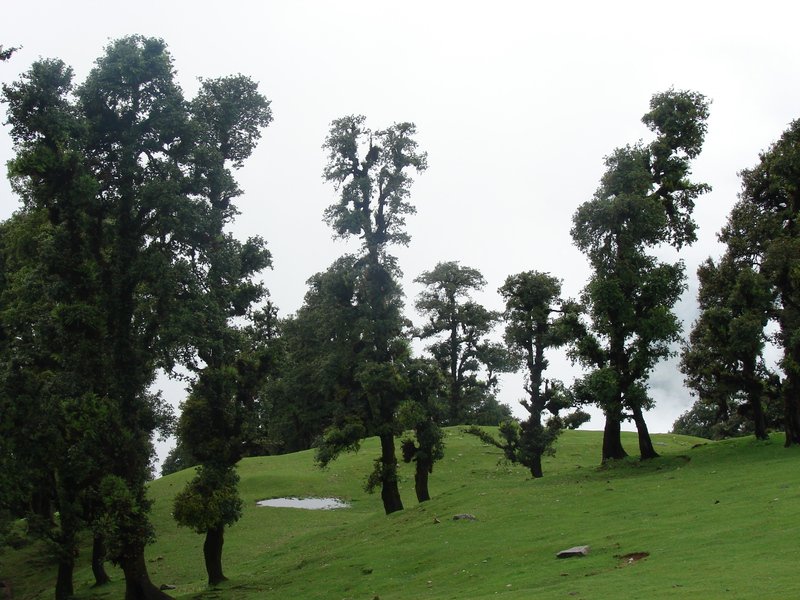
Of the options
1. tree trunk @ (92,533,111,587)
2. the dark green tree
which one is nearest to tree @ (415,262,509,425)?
the dark green tree

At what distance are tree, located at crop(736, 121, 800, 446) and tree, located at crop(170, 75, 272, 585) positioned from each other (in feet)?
94.2

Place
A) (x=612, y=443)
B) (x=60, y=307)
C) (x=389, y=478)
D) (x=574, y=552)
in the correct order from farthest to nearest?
(x=612, y=443) < (x=389, y=478) < (x=60, y=307) < (x=574, y=552)

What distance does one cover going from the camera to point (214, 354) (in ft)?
106

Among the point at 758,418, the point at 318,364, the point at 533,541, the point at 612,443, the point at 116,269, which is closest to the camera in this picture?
the point at 533,541

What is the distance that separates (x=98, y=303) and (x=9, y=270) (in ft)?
54.8

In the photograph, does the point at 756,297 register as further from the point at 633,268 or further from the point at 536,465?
the point at 536,465


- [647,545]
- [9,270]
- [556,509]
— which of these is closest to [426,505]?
[556,509]

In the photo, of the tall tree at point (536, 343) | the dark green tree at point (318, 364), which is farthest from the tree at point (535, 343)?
the dark green tree at point (318, 364)

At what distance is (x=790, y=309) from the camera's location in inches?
1658

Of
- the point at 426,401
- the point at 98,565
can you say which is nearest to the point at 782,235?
the point at 426,401

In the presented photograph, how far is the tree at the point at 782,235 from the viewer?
40.9 m

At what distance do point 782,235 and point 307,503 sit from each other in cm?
3667

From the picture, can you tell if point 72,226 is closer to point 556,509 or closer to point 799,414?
point 556,509

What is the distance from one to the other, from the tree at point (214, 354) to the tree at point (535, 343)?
17.7 m
